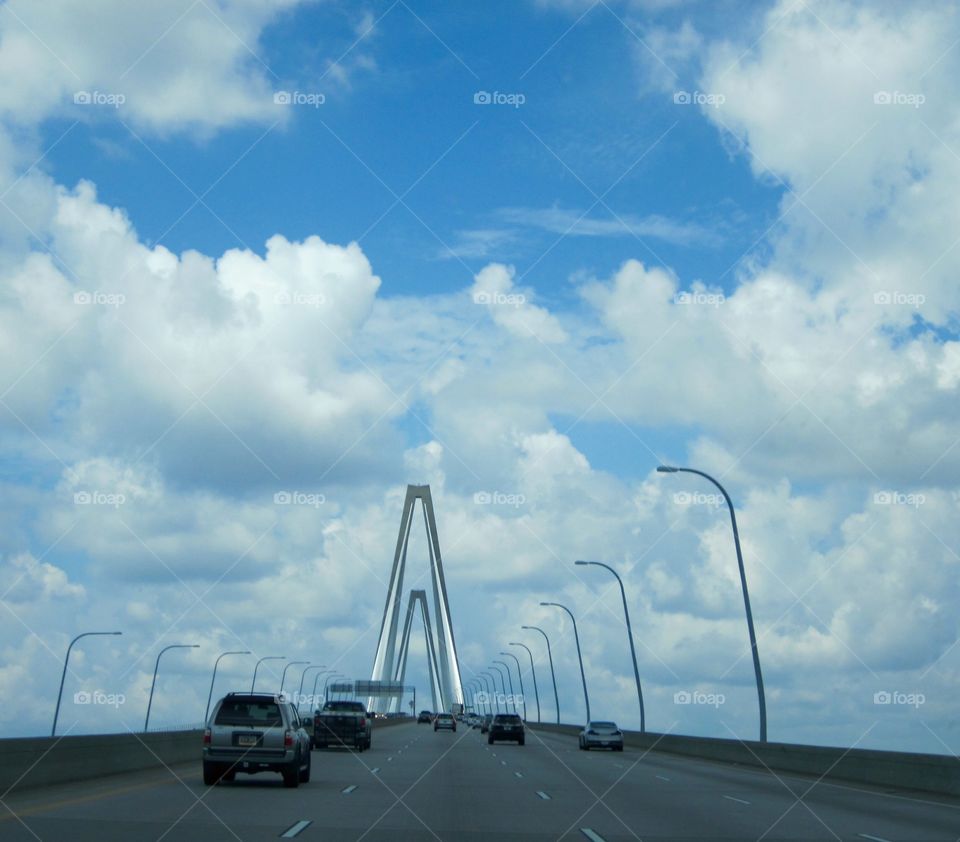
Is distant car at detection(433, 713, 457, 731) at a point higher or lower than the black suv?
higher

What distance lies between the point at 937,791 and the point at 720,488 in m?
14.0

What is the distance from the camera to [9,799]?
65.6ft

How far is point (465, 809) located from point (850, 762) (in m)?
16.8

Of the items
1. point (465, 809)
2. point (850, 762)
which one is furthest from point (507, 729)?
point (465, 809)

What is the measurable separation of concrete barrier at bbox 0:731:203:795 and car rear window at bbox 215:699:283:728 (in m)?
3.16

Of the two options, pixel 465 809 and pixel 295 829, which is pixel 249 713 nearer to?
pixel 465 809

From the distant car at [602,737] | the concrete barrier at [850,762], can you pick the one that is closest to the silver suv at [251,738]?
the concrete barrier at [850,762]

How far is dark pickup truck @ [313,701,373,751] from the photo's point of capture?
166 ft

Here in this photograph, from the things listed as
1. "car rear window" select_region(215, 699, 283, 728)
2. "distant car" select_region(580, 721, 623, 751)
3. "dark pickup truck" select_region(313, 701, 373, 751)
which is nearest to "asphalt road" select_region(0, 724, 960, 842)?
"car rear window" select_region(215, 699, 283, 728)

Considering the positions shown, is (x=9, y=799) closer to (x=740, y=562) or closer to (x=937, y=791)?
(x=937, y=791)

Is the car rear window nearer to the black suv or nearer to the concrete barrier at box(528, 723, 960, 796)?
the concrete barrier at box(528, 723, 960, 796)

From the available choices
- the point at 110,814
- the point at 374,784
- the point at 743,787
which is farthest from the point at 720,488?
the point at 110,814

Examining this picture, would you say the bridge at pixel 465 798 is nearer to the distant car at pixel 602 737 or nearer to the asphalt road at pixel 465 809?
the asphalt road at pixel 465 809

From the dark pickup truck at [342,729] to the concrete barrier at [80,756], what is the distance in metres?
14.6
